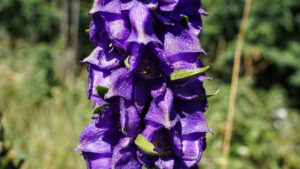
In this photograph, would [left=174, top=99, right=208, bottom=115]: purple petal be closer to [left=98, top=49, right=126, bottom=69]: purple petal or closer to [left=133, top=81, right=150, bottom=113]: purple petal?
[left=133, top=81, right=150, bottom=113]: purple petal

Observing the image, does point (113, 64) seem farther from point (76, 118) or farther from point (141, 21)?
point (76, 118)

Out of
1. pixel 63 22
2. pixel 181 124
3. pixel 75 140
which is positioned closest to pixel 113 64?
pixel 181 124

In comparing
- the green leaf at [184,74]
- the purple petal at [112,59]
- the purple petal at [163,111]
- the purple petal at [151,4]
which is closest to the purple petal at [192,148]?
the purple petal at [163,111]

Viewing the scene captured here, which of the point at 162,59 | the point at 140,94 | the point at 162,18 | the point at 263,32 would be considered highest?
the point at 162,18

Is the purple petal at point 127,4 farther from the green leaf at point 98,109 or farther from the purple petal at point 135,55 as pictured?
the green leaf at point 98,109

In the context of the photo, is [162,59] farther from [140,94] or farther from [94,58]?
[94,58]

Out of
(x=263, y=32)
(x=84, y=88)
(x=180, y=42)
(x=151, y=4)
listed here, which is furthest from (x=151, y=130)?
(x=263, y=32)

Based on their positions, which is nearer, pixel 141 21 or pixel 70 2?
pixel 141 21
